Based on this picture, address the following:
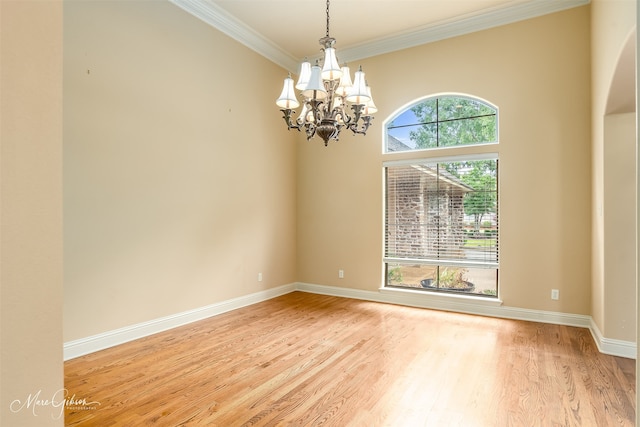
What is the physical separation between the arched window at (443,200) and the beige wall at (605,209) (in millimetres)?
1121

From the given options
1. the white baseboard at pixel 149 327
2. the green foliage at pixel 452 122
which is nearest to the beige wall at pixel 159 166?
the white baseboard at pixel 149 327

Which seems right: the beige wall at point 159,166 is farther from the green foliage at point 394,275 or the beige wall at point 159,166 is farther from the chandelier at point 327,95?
the green foliage at point 394,275

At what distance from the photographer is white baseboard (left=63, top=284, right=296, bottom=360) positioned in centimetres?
313

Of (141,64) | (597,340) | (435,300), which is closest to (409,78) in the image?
(435,300)

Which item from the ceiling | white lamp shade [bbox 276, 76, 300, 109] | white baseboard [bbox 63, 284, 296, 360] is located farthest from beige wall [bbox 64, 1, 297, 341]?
white lamp shade [bbox 276, 76, 300, 109]

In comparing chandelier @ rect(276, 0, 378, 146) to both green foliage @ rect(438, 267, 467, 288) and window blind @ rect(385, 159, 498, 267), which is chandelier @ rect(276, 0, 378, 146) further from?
green foliage @ rect(438, 267, 467, 288)

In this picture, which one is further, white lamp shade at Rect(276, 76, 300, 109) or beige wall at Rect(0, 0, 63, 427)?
white lamp shade at Rect(276, 76, 300, 109)

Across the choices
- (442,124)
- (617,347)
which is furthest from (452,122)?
(617,347)

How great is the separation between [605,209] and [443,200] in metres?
1.86

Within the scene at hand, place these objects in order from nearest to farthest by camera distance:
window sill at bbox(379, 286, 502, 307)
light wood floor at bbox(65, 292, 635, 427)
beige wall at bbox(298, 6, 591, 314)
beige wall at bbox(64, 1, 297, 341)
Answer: light wood floor at bbox(65, 292, 635, 427)
beige wall at bbox(64, 1, 297, 341)
beige wall at bbox(298, 6, 591, 314)
window sill at bbox(379, 286, 502, 307)

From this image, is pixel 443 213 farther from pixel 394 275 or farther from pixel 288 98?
pixel 288 98

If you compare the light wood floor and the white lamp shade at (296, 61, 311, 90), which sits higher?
the white lamp shade at (296, 61, 311, 90)

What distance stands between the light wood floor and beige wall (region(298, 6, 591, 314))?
69 centimetres

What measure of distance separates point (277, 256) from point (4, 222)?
4.94 m
